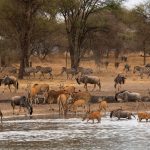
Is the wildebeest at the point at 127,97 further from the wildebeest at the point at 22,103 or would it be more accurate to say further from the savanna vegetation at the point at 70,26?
the savanna vegetation at the point at 70,26

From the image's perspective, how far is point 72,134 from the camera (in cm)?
1925

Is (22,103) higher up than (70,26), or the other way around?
(70,26)

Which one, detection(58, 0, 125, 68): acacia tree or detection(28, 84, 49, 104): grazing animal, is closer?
detection(28, 84, 49, 104): grazing animal

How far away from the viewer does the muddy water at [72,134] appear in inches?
659

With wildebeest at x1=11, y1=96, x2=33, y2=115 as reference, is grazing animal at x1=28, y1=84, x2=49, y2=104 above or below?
above

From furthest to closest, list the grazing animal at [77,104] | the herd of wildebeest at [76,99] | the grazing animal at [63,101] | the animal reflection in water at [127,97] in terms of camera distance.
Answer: the animal reflection in water at [127,97] → the grazing animal at [77,104] → the grazing animal at [63,101] → the herd of wildebeest at [76,99]

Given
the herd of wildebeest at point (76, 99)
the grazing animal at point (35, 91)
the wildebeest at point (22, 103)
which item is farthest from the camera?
the grazing animal at point (35, 91)

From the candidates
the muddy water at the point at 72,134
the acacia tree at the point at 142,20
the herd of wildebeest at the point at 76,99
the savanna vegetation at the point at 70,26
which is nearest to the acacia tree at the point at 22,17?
the savanna vegetation at the point at 70,26

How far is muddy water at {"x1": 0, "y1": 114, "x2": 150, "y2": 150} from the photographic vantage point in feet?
55.0

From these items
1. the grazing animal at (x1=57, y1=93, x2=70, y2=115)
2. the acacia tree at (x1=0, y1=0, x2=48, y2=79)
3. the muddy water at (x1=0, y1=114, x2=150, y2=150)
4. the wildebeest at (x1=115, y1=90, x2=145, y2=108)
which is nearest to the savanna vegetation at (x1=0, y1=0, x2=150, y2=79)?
the acacia tree at (x1=0, y1=0, x2=48, y2=79)

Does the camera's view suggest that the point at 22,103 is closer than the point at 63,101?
Yes

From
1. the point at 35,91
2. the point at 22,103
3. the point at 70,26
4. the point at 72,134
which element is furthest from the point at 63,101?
→ the point at 70,26

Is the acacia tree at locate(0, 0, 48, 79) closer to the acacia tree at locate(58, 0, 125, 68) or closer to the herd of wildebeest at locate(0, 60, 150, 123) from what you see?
the acacia tree at locate(58, 0, 125, 68)

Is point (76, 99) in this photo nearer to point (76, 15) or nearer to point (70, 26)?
point (76, 15)
